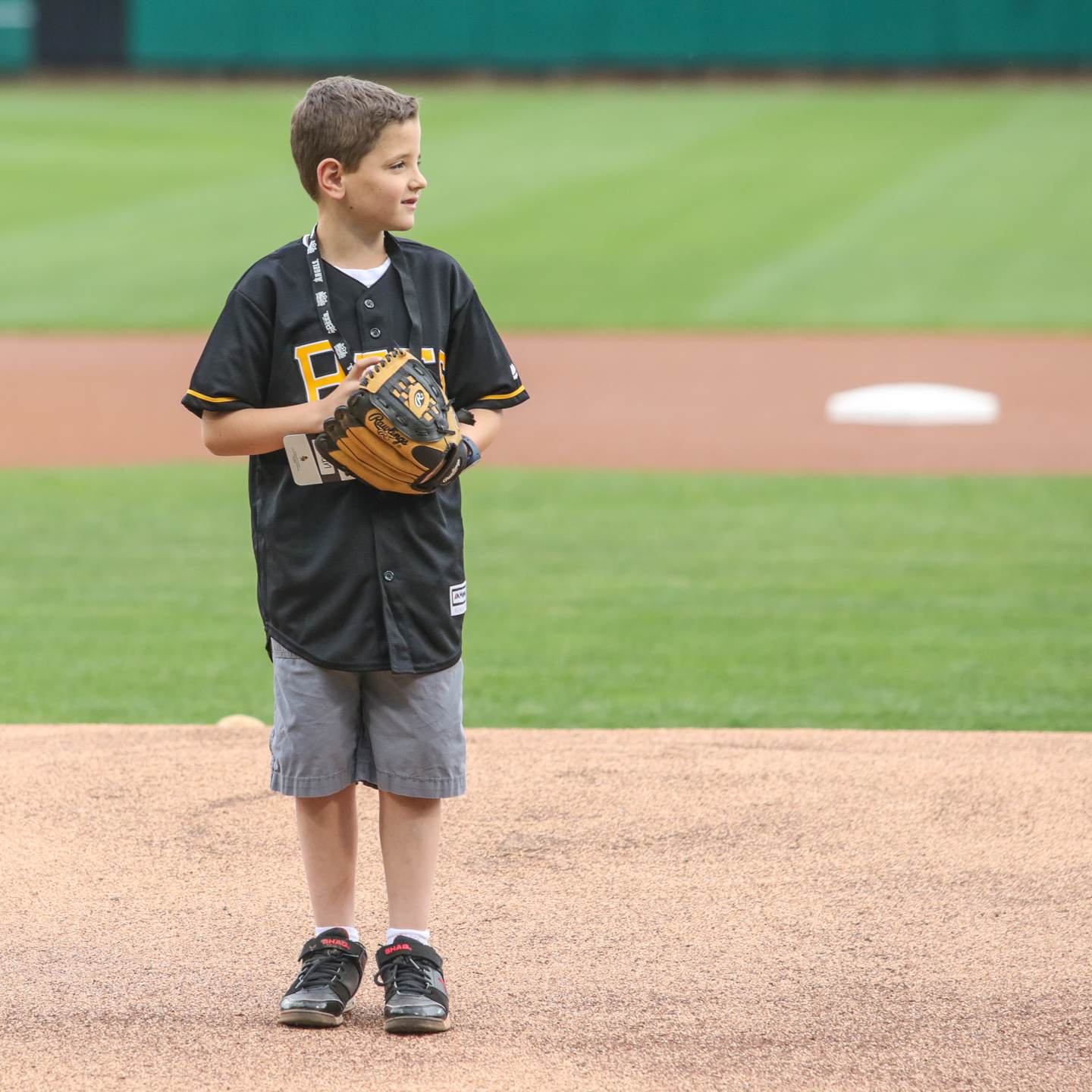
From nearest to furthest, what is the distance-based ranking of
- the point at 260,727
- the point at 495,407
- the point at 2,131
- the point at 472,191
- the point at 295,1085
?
the point at 295,1085
the point at 495,407
the point at 260,727
the point at 472,191
the point at 2,131

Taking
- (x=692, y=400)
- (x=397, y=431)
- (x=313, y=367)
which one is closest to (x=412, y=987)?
(x=397, y=431)

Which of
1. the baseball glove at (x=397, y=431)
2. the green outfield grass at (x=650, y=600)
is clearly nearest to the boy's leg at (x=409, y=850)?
the baseball glove at (x=397, y=431)

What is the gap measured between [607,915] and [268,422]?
4.68 ft

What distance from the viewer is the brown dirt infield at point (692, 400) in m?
11.0

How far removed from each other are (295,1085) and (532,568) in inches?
199

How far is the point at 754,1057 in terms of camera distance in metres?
3.35

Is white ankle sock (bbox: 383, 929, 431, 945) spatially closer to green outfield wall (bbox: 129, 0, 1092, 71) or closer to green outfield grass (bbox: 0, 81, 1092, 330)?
green outfield grass (bbox: 0, 81, 1092, 330)

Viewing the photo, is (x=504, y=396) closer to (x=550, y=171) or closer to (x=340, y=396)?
(x=340, y=396)

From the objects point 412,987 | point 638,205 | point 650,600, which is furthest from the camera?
point 638,205

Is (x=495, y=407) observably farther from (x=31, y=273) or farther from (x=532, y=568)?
(x=31, y=273)

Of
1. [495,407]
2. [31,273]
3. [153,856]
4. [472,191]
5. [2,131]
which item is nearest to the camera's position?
[495,407]

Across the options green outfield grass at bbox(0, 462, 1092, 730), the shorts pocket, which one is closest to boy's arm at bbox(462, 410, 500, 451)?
the shorts pocket

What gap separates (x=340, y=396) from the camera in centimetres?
329

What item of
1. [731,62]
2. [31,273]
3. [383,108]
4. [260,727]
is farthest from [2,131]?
[383,108]
